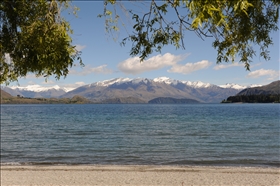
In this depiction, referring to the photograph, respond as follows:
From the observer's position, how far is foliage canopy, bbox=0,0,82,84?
646cm

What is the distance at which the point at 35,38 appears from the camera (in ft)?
21.9

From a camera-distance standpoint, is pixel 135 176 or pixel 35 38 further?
pixel 135 176

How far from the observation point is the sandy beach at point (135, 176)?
16359 millimetres

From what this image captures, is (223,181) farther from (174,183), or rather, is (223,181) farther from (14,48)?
(14,48)

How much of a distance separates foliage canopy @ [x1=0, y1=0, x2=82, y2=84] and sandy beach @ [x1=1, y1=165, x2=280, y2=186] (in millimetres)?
9487

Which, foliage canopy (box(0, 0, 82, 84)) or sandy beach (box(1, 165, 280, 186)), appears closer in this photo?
foliage canopy (box(0, 0, 82, 84))

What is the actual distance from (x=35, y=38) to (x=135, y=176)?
12837 mm

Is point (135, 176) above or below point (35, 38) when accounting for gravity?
below

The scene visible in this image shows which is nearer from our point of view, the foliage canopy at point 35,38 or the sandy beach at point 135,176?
the foliage canopy at point 35,38

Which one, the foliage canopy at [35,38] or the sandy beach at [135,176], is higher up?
the foliage canopy at [35,38]

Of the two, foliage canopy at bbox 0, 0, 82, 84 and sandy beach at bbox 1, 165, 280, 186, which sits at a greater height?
foliage canopy at bbox 0, 0, 82, 84

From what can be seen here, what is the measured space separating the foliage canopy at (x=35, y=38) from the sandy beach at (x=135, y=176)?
9.49 meters

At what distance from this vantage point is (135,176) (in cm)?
1791

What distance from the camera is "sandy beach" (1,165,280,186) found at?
16.4 metres
